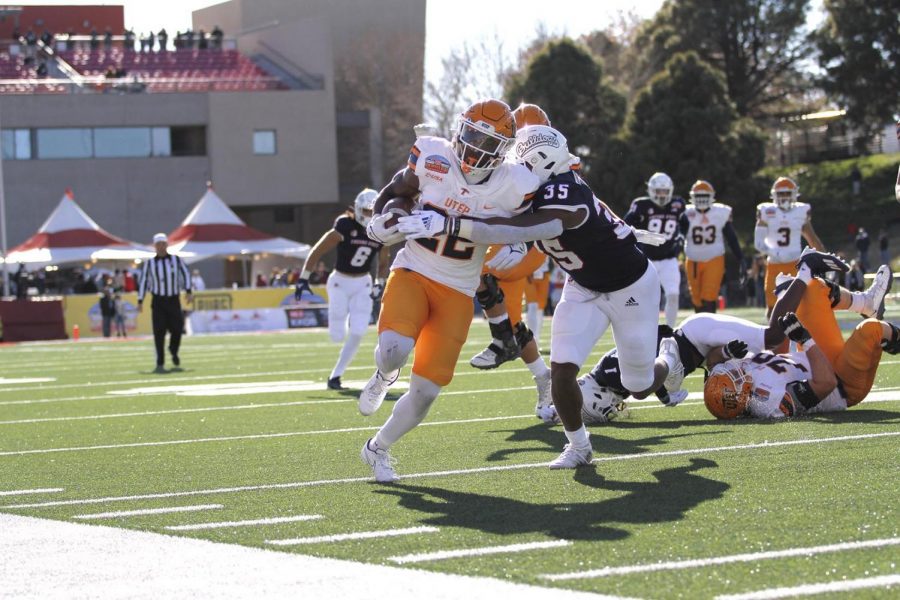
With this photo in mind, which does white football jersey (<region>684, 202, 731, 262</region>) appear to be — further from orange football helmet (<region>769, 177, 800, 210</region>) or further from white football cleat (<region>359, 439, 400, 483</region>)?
white football cleat (<region>359, 439, 400, 483</region>)

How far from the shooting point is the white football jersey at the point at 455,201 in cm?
638

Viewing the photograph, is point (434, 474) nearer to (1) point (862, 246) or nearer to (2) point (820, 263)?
(2) point (820, 263)

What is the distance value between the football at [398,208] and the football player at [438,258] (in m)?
0.02

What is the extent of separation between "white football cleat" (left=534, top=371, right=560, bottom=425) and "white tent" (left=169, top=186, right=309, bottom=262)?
27622 mm

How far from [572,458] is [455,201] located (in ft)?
4.23

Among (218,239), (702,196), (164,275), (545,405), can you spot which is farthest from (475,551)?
(218,239)

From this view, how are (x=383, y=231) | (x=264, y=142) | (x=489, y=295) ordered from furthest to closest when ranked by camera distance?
1. (x=264, y=142)
2. (x=489, y=295)
3. (x=383, y=231)

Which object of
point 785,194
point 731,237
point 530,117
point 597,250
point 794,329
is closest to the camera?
point 597,250

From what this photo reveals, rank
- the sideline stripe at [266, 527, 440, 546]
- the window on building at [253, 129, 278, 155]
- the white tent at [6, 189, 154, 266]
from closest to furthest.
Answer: the sideline stripe at [266, 527, 440, 546], the white tent at [6, 189, 154, 266], the window on building at [253, 129, 278, 155]

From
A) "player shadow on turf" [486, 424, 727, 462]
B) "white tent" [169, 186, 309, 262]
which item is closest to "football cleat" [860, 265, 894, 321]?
"player shadow on turf" [486, 424, 727, 462]

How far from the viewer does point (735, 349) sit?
806cm

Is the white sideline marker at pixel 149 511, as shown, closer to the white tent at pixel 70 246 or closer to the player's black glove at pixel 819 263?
the player's black glove at pixel 819 263

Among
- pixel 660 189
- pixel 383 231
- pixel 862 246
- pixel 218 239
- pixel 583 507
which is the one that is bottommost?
pixel 862 246

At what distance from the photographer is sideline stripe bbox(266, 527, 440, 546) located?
483cm
